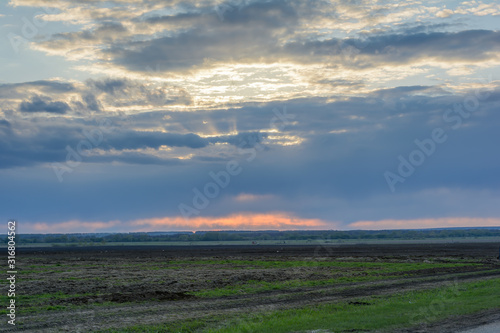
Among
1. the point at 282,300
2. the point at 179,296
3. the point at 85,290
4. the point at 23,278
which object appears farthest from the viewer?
the point at 23,278

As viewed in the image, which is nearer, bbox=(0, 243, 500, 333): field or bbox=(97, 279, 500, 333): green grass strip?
bbox=(97, 279, 500, 333): green grass strip

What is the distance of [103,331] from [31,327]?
122 inches

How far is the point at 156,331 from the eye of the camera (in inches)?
786

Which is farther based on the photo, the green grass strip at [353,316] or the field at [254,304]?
the field at [254,304]

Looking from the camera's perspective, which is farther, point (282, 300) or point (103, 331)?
point (282, 300)

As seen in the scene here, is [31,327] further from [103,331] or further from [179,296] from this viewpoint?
[179,296]

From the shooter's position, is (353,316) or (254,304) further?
(254,304)

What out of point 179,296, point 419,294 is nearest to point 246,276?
point 179,296

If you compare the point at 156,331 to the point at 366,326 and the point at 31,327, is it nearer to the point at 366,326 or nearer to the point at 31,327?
the point at 31,327

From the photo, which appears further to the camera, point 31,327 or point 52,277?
point 52,277

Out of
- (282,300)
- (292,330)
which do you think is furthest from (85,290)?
(292,330)

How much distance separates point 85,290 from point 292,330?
20549 millimetres

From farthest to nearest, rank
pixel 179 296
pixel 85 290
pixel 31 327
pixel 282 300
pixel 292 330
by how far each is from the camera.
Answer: pixel 85 290 → pixel 179 296 → pixel 282 300 → pixel 31 327 → pixel 292 330

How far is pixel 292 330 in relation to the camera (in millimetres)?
19047
